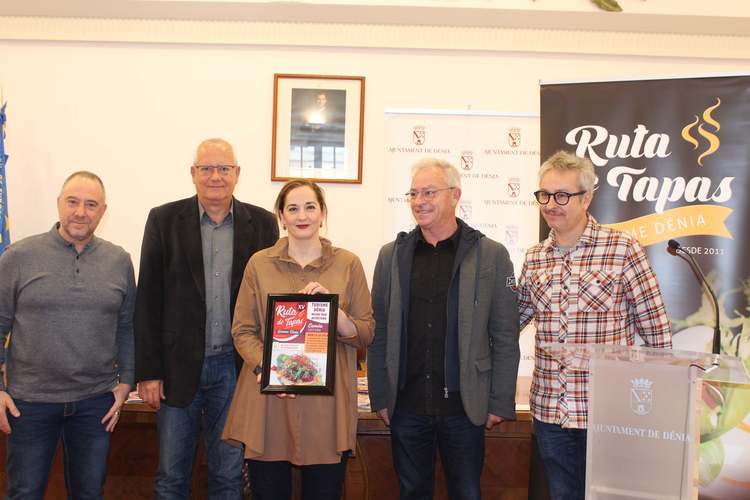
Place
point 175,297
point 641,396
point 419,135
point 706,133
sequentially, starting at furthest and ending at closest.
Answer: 1. point 419,135
2. point 706,133
3. point 175,297
4. point 641,396

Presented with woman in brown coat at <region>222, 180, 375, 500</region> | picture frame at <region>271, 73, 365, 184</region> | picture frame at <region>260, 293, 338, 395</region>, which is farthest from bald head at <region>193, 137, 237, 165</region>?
picture frame at <region>271, 73, 365, 184</region>

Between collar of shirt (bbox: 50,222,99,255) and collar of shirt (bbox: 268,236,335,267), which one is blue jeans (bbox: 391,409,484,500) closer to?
collar of shirt (bbox: 268,236,335,267)

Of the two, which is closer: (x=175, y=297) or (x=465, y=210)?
(x=175, y=297)

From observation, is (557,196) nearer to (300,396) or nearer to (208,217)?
(300,396)

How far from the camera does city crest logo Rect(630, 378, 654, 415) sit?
1747mm

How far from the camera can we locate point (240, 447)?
2635mm

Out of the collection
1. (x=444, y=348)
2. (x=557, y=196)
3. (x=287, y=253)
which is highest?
(x=557, y=196)

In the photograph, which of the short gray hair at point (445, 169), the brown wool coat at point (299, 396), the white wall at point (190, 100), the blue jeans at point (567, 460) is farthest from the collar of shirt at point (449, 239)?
the white wall at point (190, 100)

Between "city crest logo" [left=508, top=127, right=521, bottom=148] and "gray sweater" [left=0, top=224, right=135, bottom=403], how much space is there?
2.79 meters

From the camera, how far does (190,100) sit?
14.3 ft

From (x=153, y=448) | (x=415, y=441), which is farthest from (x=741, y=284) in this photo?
(x=153, y=448)

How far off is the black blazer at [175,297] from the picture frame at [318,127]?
5.51ft

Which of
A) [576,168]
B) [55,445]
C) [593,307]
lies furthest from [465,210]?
[55,445]

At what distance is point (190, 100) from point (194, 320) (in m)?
2.29
